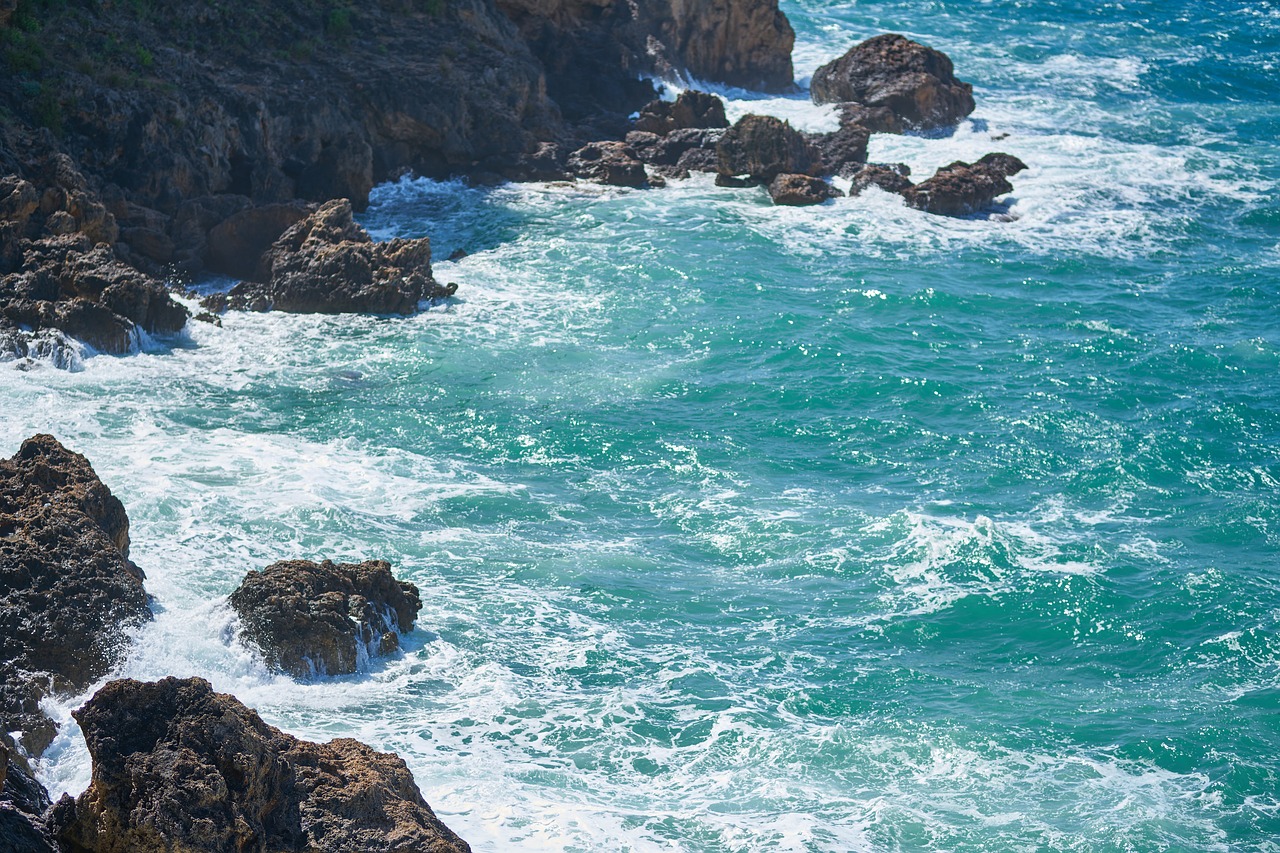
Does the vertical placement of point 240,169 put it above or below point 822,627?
above

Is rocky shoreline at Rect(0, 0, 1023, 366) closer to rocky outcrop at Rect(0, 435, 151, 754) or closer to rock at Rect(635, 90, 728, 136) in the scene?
rock at Rect(635, 90, 728, 136)

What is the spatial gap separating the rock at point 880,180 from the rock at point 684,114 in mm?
5079

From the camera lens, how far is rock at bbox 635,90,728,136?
3756cm

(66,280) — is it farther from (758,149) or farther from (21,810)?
(758,149)

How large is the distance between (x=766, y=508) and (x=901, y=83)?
82.4 ft

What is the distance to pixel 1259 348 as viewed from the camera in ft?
83.8

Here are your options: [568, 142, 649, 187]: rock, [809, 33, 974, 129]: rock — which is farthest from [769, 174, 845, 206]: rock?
[809, 33, 974, 129]: rock

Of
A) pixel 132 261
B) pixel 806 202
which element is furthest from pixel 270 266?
pixel 806 202

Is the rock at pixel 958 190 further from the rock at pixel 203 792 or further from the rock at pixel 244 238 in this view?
the rock at pixel 203 792

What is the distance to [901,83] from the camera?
40875 millimetres

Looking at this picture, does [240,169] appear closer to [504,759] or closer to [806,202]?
[806,202]

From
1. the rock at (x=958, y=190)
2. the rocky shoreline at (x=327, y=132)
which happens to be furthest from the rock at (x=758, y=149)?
the rock at (x=958, y=190)

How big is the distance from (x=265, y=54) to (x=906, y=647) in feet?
75.1

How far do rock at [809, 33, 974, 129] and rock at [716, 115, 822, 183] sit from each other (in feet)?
22.6
